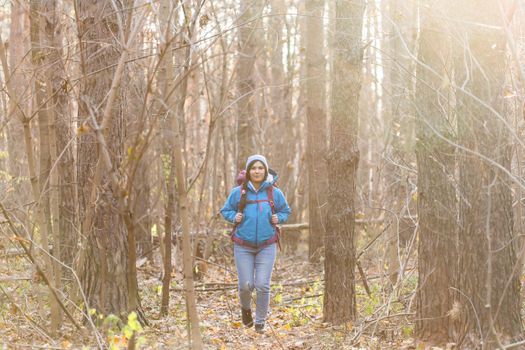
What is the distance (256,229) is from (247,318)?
1.09 metres

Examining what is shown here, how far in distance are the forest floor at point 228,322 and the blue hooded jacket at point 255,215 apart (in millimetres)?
925

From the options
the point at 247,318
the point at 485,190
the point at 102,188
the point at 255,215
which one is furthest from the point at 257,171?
the point at 485,190

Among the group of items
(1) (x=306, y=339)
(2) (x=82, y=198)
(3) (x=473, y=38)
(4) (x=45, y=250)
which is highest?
(3) (x=473, y=38)

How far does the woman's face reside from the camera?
25.1ft

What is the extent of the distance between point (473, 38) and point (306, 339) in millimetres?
3602

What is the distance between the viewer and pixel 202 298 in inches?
387

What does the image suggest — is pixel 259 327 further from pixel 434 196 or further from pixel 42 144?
pixel 42 144

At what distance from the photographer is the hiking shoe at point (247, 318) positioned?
7785 millimetres

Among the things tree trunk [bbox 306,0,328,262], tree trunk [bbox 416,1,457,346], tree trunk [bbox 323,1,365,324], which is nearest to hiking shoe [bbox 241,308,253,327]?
tree trunk [bbox 323,1,365,324]

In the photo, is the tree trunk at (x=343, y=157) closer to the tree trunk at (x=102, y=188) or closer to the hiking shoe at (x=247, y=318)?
the hiking shoe at (x=247, y=318)

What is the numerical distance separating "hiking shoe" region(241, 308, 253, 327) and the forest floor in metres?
0.09

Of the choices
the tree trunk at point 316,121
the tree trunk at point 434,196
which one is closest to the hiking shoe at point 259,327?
the tree trunk at point 434,196

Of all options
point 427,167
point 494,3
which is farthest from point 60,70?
point 494,3

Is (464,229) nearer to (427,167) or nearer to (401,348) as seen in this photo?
(427,167)
